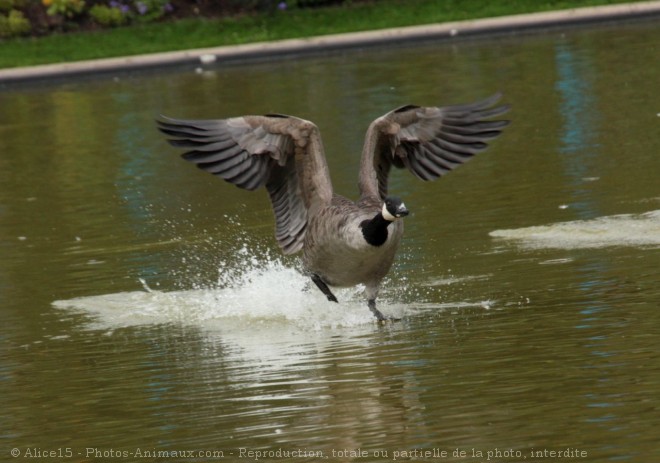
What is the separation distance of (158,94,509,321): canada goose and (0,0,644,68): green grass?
1831 centimetres

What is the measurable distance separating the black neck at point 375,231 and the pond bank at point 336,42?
60.1 feet

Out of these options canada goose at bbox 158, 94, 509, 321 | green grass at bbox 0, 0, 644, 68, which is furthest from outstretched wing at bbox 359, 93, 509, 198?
green grass at bbox 0, 0, 644, 68

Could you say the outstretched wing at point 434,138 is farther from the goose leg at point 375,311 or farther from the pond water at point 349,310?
the goose leg at point 375,311

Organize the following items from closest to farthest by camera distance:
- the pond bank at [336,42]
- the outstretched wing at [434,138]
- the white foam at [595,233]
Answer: the outstretched wing at [434,138]
the white foam at [595,233]
the pond bank at [336,42]

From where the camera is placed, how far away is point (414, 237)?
1063cm

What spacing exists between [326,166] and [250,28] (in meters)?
20.5

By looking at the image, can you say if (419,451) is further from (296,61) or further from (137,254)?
(296,61)

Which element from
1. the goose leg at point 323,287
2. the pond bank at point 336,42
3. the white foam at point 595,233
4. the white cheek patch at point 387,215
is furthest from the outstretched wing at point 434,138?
the pond bank at point 336,42

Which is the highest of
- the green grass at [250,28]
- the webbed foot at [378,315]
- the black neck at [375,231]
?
the black neck at [375,231]

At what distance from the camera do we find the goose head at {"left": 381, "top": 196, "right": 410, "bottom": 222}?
305 inches

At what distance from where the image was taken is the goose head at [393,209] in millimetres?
7746

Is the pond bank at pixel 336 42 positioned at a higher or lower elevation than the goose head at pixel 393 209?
lower

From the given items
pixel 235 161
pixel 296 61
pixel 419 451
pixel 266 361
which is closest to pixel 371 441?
pixel 419 451

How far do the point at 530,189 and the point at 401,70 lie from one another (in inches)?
400
